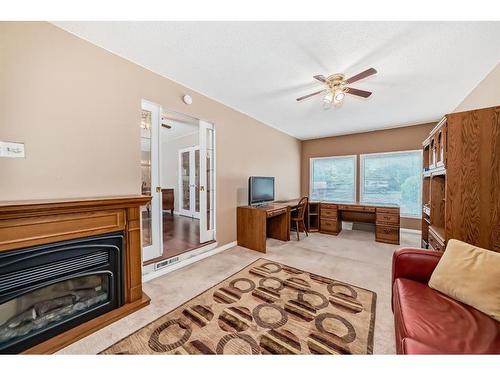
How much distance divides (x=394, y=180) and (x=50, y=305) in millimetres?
6177

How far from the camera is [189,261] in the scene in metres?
2.73

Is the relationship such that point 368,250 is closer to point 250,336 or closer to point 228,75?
point 250,336

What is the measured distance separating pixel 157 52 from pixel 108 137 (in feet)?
3.38

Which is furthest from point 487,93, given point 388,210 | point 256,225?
point 256,225

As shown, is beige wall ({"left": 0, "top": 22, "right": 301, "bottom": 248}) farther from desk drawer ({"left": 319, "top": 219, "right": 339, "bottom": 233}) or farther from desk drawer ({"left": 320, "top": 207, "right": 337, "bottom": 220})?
desk drawer ({"left": 319, "top": 219, "right": 339, "bottom": 233})

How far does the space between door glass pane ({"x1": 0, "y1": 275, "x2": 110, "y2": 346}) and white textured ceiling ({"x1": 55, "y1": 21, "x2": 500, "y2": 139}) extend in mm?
2264

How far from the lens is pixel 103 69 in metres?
1.92

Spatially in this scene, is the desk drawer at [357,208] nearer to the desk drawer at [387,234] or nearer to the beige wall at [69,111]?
the desk drawer at [387,234]

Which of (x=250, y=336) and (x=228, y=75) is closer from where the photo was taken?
(x=250, y=336)

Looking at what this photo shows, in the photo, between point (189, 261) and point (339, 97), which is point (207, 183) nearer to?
point (189, 261)

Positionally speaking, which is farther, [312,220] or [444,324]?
[312,220]

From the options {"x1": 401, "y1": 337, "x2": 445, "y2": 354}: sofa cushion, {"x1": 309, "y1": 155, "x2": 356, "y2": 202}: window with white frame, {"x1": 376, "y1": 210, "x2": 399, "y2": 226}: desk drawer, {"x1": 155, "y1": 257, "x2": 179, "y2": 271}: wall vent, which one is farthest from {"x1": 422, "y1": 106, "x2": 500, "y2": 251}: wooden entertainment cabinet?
{"x1": 309, "y1": 155, "x2": 356, "y2": 202}: window with white frame

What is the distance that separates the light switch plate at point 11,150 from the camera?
1.42 m
